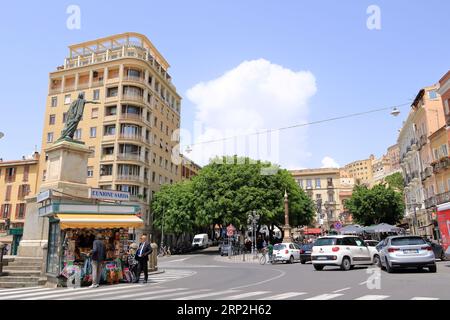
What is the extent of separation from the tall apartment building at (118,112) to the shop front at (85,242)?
39.8 metres

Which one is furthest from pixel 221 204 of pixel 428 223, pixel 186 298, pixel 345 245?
pixel 186 298

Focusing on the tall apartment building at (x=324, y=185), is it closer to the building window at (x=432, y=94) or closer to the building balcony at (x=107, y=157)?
the building balcony at (x=107, y=157)

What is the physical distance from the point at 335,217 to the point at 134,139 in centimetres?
6157

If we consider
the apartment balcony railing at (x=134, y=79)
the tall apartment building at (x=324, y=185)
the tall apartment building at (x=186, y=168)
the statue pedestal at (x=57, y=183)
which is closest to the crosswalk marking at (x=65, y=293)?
the statue pedestal at (x=57, y=183)

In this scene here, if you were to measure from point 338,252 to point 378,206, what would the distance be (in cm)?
4020

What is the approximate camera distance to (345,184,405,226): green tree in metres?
55.2

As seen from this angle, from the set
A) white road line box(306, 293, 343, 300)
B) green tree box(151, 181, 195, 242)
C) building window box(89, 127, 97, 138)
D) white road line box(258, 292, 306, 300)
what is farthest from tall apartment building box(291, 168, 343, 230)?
white road line box(306, 293, 343, 300)

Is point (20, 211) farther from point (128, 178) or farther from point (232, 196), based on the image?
point (232, 196)

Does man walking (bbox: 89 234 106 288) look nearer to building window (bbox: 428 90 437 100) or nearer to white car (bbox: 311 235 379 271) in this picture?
white car (bbox: 311 235 379 271)

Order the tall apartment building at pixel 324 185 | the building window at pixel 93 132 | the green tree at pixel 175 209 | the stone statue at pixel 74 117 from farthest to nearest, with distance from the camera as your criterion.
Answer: the tall apartment building at pixel 324 185
the building window at pixel 93 132
the green tree at pixel 175 209
the stone statue at pixel 74 117

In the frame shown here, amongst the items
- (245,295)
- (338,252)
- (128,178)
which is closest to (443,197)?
(338,252)

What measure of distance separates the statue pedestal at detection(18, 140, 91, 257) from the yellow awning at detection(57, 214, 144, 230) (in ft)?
14.7

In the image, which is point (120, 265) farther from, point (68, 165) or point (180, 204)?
point (180, 204)

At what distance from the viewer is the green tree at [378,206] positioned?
55.2m
